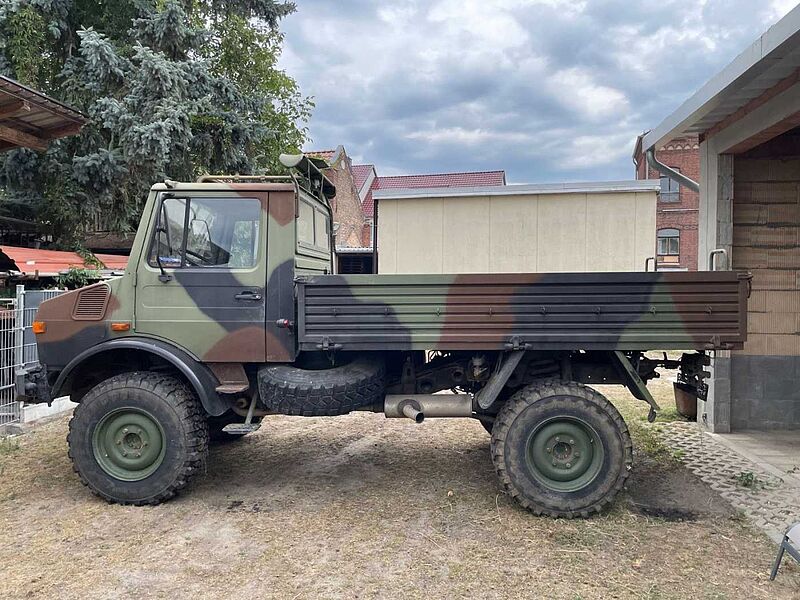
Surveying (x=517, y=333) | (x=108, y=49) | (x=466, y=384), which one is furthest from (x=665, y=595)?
(x=108, y=49)

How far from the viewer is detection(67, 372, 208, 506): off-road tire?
13.5 ft

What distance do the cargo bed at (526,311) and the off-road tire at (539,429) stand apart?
389 mm

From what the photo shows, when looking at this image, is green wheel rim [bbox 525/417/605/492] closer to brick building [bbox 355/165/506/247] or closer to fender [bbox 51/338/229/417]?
fender [bbox 51/338/229/417]

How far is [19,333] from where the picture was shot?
6.57 metres

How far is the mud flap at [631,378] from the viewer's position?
4102mm

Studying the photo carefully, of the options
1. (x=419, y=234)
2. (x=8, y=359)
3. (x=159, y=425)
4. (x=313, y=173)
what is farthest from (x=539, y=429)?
(x=419, y=234)

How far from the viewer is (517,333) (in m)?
3.97

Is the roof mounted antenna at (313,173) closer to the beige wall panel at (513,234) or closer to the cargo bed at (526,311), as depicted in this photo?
the cargo bed at (526,311)

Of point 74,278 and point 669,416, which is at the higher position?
point 74,278

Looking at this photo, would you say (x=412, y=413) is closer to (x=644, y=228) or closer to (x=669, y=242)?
(x=644, y=228)

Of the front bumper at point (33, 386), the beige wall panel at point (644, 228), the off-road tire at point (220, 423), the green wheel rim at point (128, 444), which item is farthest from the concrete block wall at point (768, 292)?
the front bumper at point (33, 386)

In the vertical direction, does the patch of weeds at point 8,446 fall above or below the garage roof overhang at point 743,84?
below

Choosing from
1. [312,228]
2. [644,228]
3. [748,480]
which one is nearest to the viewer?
[748,480]

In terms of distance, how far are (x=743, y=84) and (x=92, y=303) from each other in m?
5.44
